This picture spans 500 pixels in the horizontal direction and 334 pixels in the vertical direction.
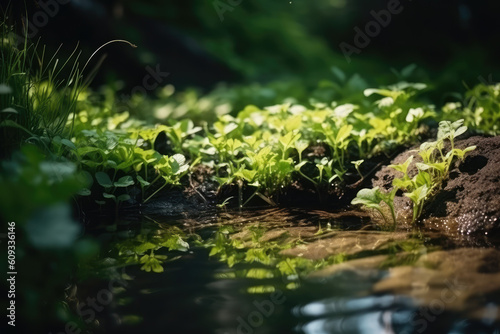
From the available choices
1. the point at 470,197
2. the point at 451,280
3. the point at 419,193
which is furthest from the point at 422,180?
the point at 451,280

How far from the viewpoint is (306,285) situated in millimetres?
1601

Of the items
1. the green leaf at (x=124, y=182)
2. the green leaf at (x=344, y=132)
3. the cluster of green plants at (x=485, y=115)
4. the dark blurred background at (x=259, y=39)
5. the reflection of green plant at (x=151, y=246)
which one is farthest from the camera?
the dark blurred background at (x=259, y=39)

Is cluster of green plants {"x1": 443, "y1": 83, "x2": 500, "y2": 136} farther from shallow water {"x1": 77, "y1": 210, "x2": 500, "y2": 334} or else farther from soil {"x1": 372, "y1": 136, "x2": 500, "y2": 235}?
shallow water {"x1": 77, "y1": 210, "x2": 500, "y2": 334}

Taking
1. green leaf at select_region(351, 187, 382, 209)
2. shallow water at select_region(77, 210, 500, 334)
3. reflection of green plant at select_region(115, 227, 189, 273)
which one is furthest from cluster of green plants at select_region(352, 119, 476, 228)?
reflection of green plant at select_region(115, 227, 189, 273)

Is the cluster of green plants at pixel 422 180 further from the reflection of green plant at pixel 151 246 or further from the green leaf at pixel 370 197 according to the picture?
the reflection of green plant at pixel 151 246

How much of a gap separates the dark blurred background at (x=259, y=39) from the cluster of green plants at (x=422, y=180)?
12.0ft

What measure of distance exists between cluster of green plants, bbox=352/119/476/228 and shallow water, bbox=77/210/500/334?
0.16 m

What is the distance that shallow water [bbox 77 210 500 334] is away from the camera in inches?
53.1

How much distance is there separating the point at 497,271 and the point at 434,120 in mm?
2127

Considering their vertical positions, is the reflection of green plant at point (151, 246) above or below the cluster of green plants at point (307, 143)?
below

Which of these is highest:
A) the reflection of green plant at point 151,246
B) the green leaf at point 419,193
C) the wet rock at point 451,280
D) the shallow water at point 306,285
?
the green leaf at point 419,193

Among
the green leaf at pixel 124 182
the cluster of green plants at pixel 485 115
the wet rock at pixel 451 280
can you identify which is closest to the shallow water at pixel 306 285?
the wet rock at pixel 451 280

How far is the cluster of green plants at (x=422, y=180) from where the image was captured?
218 cm

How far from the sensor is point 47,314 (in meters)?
1.33
